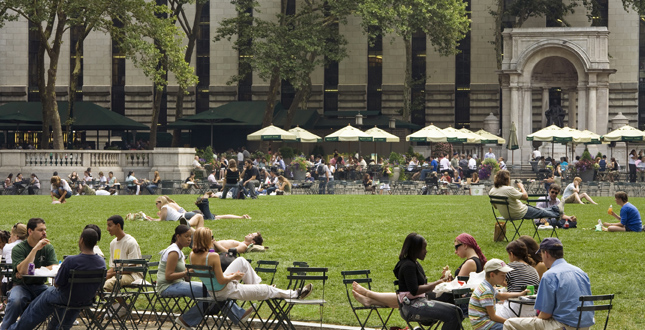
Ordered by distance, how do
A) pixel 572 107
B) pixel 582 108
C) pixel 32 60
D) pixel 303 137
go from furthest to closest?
pixel 32 60 < pixel 572 107 < pixel 582 108 < pixel 303 137

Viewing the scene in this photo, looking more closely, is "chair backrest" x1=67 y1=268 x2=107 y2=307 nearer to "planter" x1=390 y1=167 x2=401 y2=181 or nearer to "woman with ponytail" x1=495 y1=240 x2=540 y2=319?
Result: "woman with ponytail" x1=495 y1=240 x2=540 y2=319

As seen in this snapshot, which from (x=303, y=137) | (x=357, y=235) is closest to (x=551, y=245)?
(x=357, y=235)

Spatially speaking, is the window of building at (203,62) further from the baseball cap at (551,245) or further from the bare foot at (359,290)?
the baseball cap at (551,245)

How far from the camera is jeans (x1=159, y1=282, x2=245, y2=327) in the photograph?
11047 mm

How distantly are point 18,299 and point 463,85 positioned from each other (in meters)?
47.0

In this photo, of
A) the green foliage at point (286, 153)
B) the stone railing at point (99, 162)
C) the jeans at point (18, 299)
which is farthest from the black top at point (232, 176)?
the jeans at point (18, 299)

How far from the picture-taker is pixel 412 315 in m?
10.2

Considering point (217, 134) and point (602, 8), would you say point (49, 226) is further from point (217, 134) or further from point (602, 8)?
point (602, 8)

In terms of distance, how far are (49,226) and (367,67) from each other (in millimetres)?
37606

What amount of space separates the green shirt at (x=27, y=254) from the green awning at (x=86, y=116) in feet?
127

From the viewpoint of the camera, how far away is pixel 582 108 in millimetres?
46469

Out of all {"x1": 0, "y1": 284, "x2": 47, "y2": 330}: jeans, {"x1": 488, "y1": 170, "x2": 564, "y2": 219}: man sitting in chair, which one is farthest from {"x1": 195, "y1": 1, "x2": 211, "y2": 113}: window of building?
{"x1": 0, "y1": 284, "x2": 47, "y2": 330}: jeans

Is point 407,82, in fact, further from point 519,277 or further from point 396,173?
point 519,277

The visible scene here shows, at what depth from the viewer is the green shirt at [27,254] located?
11.6m
